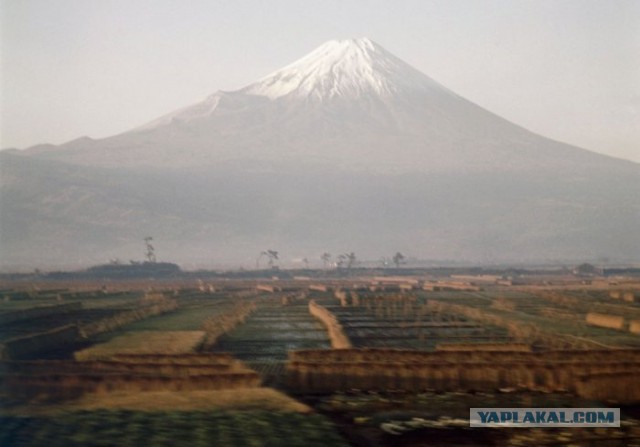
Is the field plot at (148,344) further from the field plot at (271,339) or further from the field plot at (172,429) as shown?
the field plot at (172,429)

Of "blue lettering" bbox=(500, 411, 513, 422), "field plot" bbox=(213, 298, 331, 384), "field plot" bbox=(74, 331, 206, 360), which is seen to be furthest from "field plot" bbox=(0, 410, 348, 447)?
"field plot" bbox=(74, 331, 206, 360)

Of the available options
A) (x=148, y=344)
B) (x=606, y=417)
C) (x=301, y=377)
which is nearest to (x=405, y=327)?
(x=148, y=344)

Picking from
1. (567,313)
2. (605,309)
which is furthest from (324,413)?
(605,309)

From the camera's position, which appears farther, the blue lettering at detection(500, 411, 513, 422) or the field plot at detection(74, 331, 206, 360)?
the field plot at detection(74, 331, 206, 360)

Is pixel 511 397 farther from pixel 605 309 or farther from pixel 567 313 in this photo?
pixel 605 309

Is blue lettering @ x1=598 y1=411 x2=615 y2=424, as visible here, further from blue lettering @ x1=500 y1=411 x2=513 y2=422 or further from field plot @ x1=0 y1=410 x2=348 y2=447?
field plot @ x1=0 y1=410 x2=348 y2=447

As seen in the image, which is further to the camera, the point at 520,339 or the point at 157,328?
the point at 157,328
